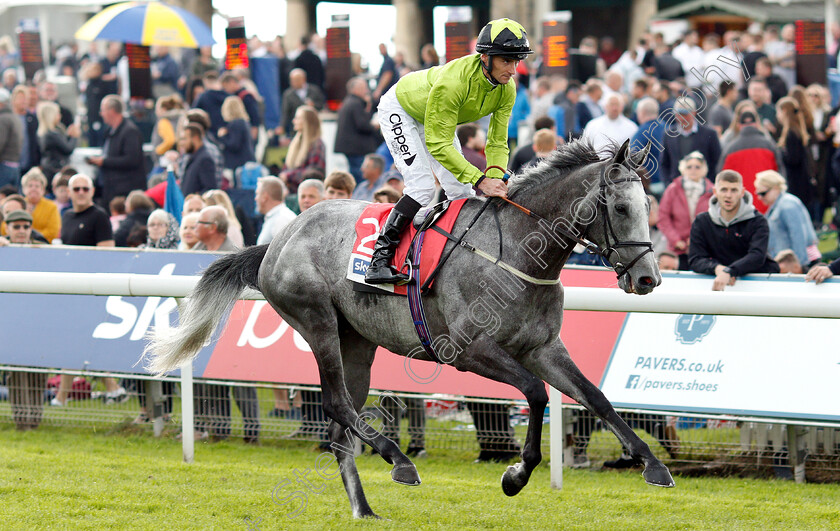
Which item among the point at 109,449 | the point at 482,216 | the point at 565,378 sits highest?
the point at 482,216

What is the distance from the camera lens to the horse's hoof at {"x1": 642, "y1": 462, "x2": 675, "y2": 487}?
4.14 m

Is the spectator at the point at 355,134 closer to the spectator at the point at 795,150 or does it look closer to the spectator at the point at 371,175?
the spectator at the point at 371,175

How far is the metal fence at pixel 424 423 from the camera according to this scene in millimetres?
Answer: 5750

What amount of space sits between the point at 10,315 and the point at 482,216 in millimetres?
3933

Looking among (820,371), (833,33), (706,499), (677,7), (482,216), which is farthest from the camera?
(677,7)

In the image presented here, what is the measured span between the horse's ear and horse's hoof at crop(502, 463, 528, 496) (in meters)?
1.32

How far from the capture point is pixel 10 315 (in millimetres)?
7133

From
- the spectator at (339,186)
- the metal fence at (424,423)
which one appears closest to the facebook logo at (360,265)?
the metal fence at (424,423)

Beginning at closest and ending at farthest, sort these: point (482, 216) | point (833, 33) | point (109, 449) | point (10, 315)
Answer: point (482, 216), point (109, 449), point (10, 315), point (833, 33)

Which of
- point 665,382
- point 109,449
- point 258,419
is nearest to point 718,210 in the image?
point 665,382

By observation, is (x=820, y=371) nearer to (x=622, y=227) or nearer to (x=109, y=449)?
(x=622, y=227)

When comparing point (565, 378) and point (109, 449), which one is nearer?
point (565, 378)

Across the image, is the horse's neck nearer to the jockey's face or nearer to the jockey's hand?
the jockey's hand

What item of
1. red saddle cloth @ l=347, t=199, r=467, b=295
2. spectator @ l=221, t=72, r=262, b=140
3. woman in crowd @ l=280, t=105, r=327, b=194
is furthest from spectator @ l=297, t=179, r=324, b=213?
spectator @ l=221, t=72, r=262, b=140
